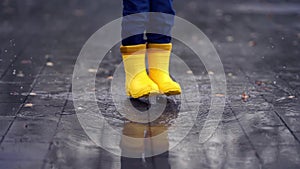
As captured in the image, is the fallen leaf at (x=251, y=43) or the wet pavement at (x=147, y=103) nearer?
the wet pavement at (x=147, y=103)

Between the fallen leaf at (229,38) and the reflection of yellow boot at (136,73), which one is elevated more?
the fallen leaf at (229,38)

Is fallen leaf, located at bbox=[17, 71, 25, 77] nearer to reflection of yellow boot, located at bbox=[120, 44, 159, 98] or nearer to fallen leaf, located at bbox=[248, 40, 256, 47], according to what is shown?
reflection of yellow boot, located at bbox=[120, 44, 159, 98]

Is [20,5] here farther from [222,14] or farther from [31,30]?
[222,14]

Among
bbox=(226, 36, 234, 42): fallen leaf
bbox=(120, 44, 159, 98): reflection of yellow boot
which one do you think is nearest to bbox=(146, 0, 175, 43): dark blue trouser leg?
bbox=(120, 44, 159, 98): reflection of yellow boot

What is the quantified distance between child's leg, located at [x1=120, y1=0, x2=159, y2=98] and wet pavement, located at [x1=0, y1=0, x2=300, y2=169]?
5.1 inches

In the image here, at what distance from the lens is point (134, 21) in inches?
185

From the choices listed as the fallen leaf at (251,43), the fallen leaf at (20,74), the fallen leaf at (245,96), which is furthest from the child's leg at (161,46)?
the fallen leaf at (251,43)

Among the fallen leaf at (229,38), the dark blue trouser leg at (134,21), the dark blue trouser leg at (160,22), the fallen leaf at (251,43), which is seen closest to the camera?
the dark blue trouser leg at (134,21)

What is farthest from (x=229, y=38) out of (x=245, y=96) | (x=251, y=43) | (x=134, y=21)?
(x=134, y=21)

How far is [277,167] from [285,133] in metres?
0.64

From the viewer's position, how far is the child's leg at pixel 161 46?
15.6 feet

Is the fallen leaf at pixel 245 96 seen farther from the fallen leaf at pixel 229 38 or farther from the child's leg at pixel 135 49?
the fallen leaf at pixel 229 38

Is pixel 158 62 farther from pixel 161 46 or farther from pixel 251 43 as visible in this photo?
pixel 251 43

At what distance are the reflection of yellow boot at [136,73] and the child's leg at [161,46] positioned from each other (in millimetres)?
73
